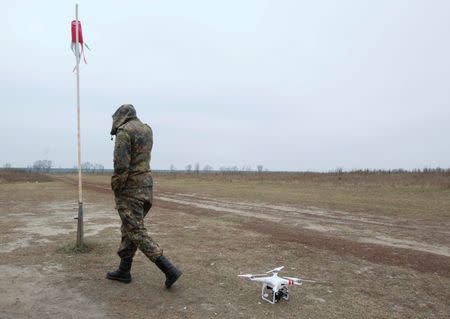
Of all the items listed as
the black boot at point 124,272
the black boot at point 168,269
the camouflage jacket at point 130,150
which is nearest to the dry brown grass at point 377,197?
the black boot at point 168,269

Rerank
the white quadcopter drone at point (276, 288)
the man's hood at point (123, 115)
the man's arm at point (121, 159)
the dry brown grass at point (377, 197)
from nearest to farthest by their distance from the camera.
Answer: the white quadcopter drone at point (276, 288) < the man's arm at point (121, 159) < the man's hood at point (123, 115) < the dry brown grass at point (377, 197)

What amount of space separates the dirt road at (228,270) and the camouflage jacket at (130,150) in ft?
4.58

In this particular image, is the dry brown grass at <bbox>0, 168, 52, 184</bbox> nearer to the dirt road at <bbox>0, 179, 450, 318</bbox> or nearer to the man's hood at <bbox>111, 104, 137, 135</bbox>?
the dirt road at <bbox>0, 179, 450, 318</bbox>

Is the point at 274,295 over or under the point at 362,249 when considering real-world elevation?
over

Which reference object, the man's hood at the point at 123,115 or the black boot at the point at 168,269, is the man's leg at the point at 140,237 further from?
the man's hood at the point at 123,115

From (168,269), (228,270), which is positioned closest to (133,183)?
(168,269)

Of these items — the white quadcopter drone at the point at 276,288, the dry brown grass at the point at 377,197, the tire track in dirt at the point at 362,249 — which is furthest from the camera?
the dry brown grass at the point at 377,197

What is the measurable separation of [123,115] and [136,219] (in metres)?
1.40

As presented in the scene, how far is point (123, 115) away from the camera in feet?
17.9

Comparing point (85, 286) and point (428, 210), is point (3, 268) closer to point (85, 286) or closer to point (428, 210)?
point (85, 286)

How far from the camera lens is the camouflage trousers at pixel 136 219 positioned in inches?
199

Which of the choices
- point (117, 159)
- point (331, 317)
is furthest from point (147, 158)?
point (331, 317)

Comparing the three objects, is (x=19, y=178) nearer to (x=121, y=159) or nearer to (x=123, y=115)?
(x=123, y=115)

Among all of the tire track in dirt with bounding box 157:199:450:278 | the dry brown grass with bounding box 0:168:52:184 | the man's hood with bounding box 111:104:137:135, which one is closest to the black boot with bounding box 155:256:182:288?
the man's hood with bounding box 111:104:137:135
